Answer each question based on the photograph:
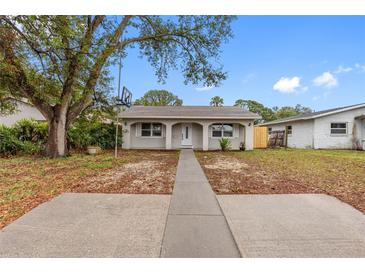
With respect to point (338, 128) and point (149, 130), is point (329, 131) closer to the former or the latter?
point (338, 128)

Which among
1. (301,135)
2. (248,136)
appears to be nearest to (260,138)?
(248,136)

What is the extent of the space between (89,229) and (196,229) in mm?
1546

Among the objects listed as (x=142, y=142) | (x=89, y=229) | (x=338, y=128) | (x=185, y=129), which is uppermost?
(x=338, y=128)

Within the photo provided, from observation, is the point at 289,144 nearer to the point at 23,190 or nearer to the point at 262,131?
the point at 262,131

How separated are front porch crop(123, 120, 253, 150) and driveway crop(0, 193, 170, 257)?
11.7 meters

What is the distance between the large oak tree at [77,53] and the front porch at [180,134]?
3905 mm

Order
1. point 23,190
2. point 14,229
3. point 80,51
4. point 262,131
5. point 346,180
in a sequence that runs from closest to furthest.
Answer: point 14,229
point 23,190
point 346,180
point 80,51
point 262,131

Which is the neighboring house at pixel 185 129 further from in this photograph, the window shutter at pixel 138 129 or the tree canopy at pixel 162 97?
the tree canopy at pixel 162 97

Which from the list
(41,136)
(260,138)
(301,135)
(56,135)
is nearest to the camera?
(56,135)

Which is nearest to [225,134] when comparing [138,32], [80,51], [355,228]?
[138,32]

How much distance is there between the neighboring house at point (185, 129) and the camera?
1519cm

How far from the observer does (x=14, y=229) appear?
2.84 m

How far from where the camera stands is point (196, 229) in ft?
9.45

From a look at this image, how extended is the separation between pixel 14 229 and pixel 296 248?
3.82m
